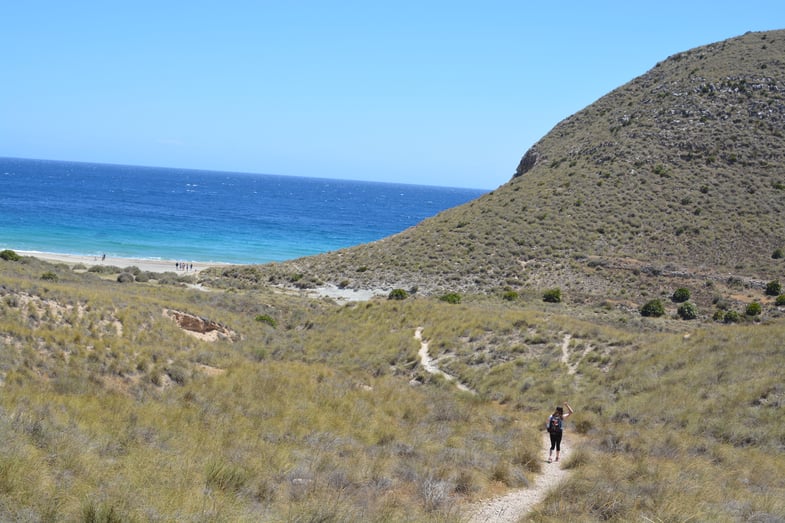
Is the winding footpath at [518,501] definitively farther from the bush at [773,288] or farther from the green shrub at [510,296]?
the bush at [773,288]

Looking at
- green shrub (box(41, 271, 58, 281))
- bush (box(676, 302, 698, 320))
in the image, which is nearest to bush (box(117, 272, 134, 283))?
green shrub (box(41, 271, 58, 281))

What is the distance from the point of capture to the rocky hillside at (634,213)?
39.2 m

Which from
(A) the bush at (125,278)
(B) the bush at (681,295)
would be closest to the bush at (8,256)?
(A) the bush at (125,278)

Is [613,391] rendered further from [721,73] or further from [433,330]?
[721,73]

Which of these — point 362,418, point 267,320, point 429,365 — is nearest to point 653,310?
point 429,365

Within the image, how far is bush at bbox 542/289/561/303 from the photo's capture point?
34125 millimetres

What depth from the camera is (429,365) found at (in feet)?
70.5

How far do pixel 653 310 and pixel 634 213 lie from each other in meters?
16.6

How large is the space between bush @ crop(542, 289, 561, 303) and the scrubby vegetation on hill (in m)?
0.09

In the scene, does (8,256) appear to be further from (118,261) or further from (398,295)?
(118,261)

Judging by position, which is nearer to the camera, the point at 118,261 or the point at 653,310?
the point at 653,310

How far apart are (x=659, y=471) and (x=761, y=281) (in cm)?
3274

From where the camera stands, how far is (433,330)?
25.2 meters

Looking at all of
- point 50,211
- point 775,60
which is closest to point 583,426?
point 775,60
